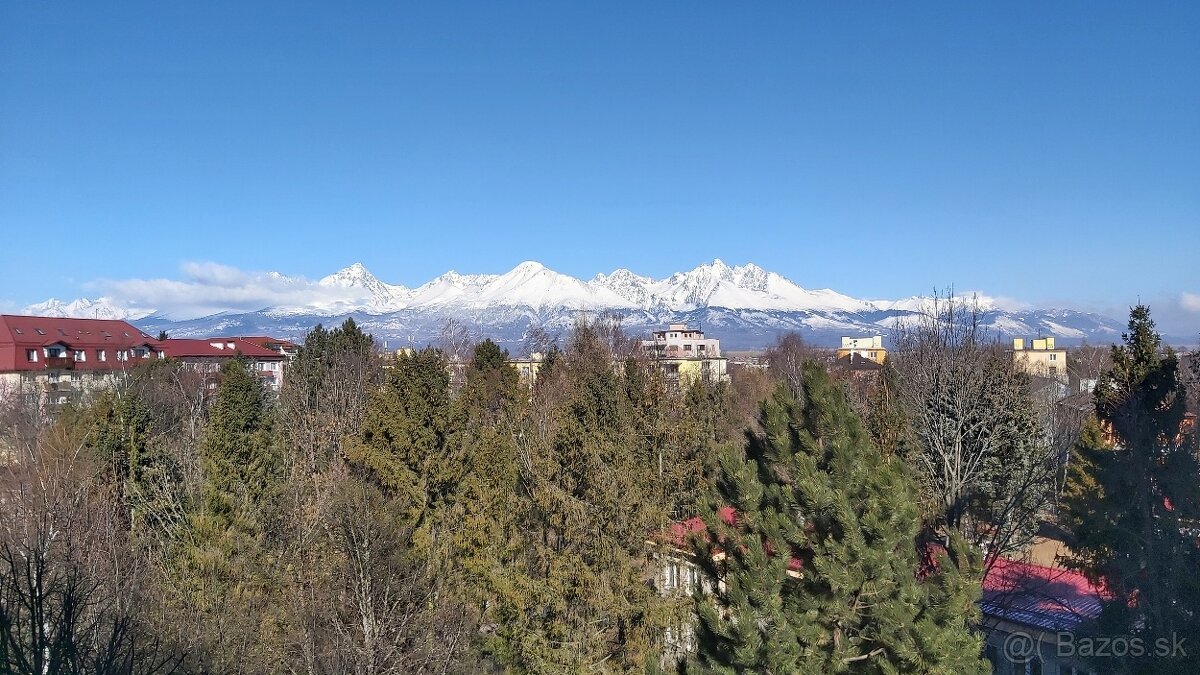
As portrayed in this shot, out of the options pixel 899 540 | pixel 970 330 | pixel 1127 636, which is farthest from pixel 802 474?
pixel 970 330

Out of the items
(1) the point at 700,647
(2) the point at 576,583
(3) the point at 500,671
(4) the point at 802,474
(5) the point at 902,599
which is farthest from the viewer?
(3) the point at 500,671

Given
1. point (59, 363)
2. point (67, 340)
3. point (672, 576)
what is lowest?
point (672, 576)

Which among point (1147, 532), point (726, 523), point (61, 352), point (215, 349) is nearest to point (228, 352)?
point (215, 349)

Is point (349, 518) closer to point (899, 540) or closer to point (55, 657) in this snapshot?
point (55, 657)

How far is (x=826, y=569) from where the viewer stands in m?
8.62

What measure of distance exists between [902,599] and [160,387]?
39917 mm

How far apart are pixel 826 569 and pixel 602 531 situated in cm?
465

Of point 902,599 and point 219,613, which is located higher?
point 902,599

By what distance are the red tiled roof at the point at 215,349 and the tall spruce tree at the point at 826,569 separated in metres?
65.5

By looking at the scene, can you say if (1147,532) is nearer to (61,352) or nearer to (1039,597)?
(1039,597)

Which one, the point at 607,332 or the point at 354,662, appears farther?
the point at 607,332

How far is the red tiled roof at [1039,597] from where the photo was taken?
13.5m

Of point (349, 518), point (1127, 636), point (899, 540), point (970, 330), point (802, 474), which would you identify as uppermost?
point (970, 330)

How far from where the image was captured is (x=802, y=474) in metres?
9.21
